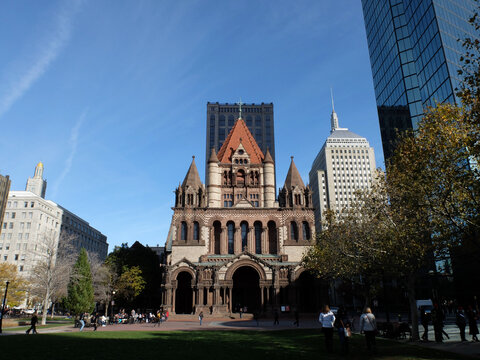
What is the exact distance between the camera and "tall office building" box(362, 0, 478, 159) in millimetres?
46562

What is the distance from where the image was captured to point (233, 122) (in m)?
127

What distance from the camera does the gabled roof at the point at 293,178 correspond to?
5667 centimetres

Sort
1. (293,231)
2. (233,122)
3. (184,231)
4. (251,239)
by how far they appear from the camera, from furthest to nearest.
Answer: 1. (233,122)
2. (293,231)
3. (184,231)
4. (251,239)

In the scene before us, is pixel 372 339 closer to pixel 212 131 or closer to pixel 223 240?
pixel 223 240

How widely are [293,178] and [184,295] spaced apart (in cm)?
2524

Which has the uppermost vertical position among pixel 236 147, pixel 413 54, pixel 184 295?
pixel 413 54

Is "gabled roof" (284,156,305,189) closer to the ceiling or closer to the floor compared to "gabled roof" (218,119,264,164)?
closer to the floor

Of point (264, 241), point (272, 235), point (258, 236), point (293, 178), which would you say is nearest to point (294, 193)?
point (293, 178)

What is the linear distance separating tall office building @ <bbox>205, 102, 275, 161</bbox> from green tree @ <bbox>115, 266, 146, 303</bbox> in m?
72.3

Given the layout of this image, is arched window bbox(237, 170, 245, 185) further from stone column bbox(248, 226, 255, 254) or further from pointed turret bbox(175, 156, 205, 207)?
stone column bbox(248, 226, 255, 254)

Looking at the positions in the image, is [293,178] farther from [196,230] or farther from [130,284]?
[130,284]

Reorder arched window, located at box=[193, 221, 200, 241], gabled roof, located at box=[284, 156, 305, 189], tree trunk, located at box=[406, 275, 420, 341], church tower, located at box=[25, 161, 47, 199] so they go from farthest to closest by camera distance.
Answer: church tower, located at box=[25, 161, 47, 199], gabled roof, located at box=[284, 156, 305, 189], arched window, located at box=[193, 221, 200, 241], tree trunk, located at box=[406, 275, 420, 341]

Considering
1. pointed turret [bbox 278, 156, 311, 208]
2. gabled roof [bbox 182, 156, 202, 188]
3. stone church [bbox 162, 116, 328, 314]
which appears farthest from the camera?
gabled roof [bbox 182, 156, 202, 188]

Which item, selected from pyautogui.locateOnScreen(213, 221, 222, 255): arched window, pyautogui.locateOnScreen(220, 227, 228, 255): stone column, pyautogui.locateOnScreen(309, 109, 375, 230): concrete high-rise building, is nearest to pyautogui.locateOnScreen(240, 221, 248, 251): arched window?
pyautogui.locateOnScreen(220, 227, 228, 255): stone column
